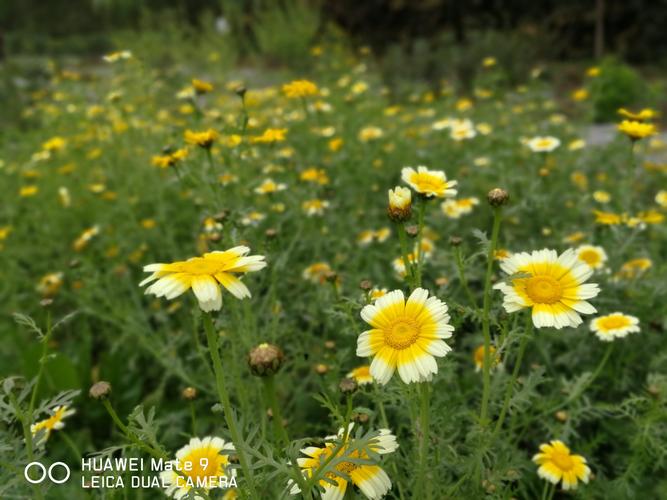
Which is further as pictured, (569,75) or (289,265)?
(569,75)

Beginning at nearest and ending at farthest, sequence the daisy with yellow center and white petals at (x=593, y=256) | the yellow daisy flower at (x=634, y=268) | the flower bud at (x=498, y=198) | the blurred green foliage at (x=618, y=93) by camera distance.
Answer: the flower bud at (x=498, y=198) → the daisy with yellow center and white petals at (x=593, y=256) → the yellow daisy flower at (x=634, y=268) → the blurred green foliage at (x=618, y=93)

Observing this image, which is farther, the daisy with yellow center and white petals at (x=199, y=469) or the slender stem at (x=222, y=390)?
the daisy with yellow center and white petals at (x=199, y=469)

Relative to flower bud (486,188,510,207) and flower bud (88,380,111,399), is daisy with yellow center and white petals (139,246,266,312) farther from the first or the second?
flower bud (486,188,510,207)

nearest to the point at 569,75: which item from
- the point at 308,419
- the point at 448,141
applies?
the point at 448,141

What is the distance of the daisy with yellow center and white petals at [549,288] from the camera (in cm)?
102

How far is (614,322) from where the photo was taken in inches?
65.5

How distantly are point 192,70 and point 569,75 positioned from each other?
564cm

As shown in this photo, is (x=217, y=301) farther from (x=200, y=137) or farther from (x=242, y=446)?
(x=200, y=137)

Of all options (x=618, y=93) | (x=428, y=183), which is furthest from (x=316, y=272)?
(x=618, y=93)

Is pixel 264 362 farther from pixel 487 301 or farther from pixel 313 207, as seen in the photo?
pixel 313 207

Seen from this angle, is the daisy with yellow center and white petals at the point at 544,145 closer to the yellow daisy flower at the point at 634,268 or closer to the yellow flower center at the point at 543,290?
the yellow daisy flower at the point at 634,268

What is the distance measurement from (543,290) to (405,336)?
30 cm

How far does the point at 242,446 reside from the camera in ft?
3.00

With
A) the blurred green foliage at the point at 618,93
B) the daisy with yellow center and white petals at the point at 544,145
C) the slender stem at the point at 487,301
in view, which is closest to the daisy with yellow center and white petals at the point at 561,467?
the slender stem at the point at 487,301
